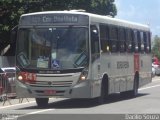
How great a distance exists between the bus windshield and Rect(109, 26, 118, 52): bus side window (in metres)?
2.91

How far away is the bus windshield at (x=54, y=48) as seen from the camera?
65.5 ft

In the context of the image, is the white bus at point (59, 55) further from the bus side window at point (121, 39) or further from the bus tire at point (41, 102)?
the bus side window at point (121, 39)

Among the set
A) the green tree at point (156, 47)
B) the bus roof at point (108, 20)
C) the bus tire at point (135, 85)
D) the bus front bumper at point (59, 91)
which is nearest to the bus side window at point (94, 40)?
the bus roof at point (108, 20)

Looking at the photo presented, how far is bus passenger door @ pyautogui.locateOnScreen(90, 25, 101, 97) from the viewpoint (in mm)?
20453

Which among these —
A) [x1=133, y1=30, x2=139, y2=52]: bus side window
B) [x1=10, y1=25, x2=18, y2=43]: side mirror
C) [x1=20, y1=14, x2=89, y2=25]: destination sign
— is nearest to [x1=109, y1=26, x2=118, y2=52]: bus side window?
[x1=20, y1=14, x2=89, y2=25]: destination sign

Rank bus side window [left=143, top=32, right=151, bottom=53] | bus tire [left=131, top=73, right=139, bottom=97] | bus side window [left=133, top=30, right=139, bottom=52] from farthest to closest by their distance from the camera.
Answer: 1. bus side window [left=143, top=32, right=151, bottom=53]
2. bus tire [left=131, top=73, right=139, bottom=97]
3. bus side window [left=133, top=30, right=139, bottom=52]

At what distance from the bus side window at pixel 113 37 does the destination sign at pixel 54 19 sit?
279 cm

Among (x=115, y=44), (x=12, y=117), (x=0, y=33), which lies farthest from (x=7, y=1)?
(x=12, y=117)

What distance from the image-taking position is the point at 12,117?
17.0 meters

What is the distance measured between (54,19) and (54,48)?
105cm

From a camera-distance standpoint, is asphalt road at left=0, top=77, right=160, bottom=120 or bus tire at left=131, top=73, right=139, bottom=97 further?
bus tire at left=131, top=73, right=139, bottom=97

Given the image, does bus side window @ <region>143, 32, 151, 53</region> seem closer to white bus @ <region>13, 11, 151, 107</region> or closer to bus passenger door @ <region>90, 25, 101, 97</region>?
white bus @ <region>13, 11, 151, 107</region>

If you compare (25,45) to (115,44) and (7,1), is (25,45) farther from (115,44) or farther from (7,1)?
(7,1)

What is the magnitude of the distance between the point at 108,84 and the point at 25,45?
3.77 meters
